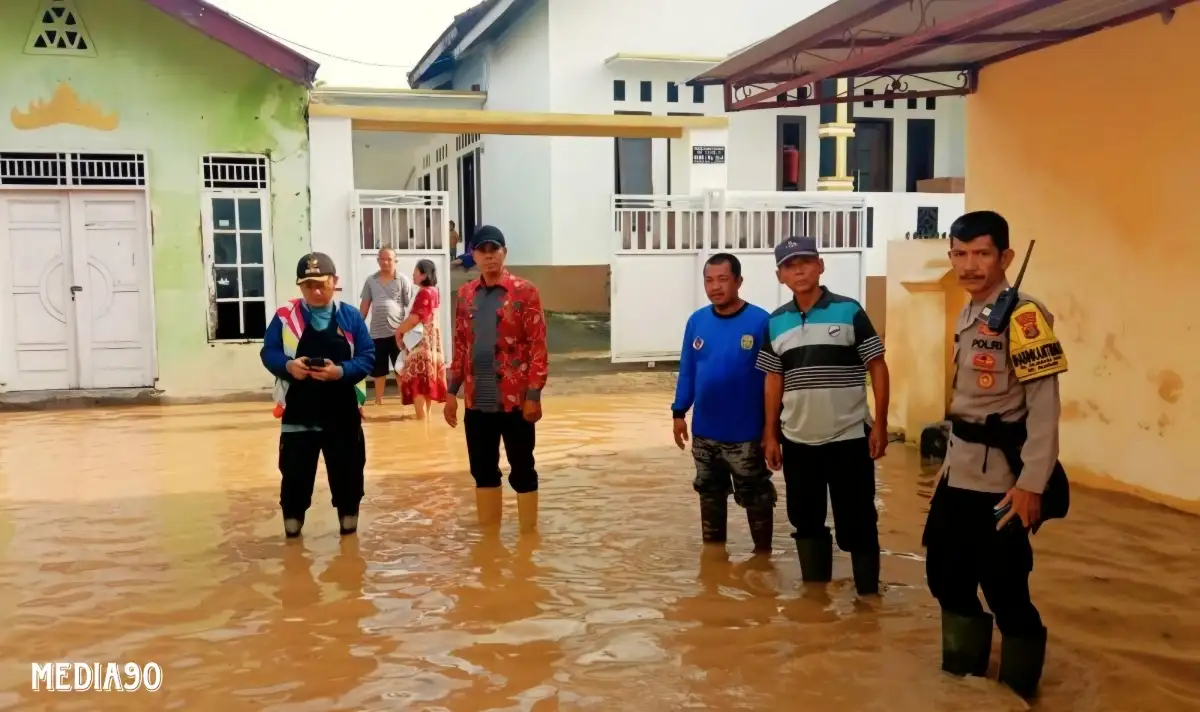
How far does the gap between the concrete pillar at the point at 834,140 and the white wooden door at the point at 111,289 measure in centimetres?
950

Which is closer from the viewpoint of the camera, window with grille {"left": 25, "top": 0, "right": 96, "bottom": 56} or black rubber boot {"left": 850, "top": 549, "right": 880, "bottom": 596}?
black rubber boot {"left": 850, "top": 549, "right": 880, "bottom": 596}

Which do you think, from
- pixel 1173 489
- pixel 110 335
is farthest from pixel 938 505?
pixel 110 335

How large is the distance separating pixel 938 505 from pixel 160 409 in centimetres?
954

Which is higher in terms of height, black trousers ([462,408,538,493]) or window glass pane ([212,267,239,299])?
window glass pane ([212,267,239,299])

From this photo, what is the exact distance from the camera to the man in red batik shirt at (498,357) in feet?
19.1

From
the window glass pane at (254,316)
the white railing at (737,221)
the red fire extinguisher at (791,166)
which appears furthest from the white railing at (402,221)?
the red fire extinguisher at (791,166)

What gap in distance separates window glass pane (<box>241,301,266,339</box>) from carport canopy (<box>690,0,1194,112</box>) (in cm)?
584

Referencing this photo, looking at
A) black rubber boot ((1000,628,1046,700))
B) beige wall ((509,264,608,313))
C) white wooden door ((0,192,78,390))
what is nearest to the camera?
black rubber boot ((1000,628,1046,700))

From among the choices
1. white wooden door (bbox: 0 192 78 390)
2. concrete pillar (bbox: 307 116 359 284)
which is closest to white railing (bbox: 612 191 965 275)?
concrete pillar (bbox: 307 116 359 284)

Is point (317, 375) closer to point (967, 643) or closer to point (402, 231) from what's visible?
point (967, 643)

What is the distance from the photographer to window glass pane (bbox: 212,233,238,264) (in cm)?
1171

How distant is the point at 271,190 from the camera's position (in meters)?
11.8

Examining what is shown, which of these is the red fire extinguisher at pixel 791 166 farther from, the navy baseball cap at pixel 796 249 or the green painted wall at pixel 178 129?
the navy baseball cap at pixel 796 249

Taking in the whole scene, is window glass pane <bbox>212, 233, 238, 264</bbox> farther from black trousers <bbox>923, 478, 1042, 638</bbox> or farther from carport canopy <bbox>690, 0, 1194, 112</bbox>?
black trousers <bbox>923, 478, 1042, 638</bbox>
